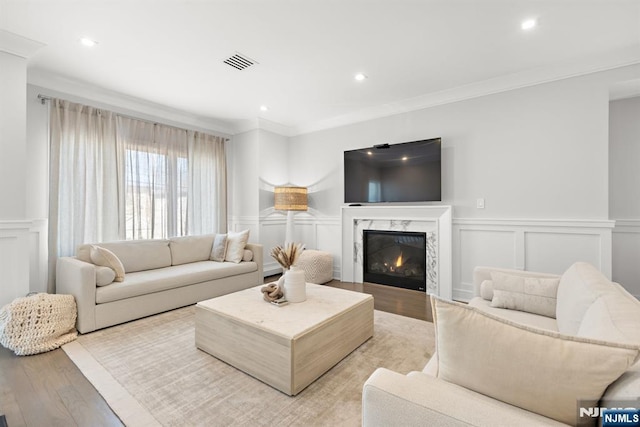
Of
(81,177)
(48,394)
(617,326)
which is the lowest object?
(48,394)

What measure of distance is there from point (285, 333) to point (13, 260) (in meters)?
2.77

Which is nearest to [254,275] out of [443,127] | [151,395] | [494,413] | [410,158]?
[151,395]

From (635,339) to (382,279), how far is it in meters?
3.47

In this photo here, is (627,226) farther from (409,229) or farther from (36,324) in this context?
(36,324)

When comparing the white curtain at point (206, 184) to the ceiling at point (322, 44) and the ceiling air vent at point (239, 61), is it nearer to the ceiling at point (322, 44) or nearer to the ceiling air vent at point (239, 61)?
the ceiling at point (322, 44)

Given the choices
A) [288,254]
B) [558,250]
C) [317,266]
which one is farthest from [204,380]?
[558,250]

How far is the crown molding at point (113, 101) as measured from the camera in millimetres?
3180

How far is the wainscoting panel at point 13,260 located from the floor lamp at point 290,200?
287 centimetres

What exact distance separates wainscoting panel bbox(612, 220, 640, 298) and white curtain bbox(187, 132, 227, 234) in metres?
5.33

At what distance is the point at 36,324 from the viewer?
7.47 feet

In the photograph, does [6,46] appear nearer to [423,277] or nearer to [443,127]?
[443,127]

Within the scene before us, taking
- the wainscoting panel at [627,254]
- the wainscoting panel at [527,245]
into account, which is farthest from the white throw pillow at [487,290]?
the wainscoting panel at [627,254]

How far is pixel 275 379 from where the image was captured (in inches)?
69.4

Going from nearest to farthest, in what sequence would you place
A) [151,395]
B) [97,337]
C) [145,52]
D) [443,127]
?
[151,395] → [97,337] → [145,52] → [443,127]
